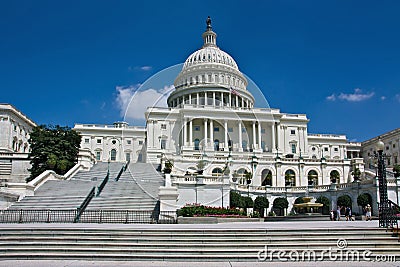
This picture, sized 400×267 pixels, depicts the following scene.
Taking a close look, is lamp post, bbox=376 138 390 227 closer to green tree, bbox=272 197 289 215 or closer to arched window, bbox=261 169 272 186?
green tree, bbox=272 197 289 215

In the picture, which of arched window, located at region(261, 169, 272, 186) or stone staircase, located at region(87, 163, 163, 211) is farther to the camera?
arched window, located at region(261, 169, 272, 186)

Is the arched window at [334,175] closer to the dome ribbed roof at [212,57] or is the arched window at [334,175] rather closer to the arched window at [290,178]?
the arched window at [290,178]

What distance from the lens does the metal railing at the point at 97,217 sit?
23.5m

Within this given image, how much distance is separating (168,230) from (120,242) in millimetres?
1829

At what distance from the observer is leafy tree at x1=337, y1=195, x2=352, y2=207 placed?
4338 cm

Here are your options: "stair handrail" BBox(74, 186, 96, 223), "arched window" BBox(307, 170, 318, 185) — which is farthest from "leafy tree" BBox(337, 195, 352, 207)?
"stair handrail" BBox(74, 186, 96, 223)

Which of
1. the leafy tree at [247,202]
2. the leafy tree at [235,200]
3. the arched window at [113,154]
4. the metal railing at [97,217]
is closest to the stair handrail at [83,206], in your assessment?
the metal railing at [97,217]

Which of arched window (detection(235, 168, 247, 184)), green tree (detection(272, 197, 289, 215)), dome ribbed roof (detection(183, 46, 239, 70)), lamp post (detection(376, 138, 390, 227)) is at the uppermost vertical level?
dome ribbed roof (detection(183, 46, 239, 70))

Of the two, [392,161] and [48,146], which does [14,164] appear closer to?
[48,146]

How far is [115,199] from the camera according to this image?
99.5 ft

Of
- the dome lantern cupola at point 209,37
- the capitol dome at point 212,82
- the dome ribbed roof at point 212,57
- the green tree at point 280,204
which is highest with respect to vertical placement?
the dome lantern cupola at point 209,37

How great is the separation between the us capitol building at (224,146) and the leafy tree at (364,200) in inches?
22.2

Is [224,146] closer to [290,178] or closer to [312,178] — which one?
[290,178]

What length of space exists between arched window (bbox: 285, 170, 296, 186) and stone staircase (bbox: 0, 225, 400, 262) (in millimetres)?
44550
